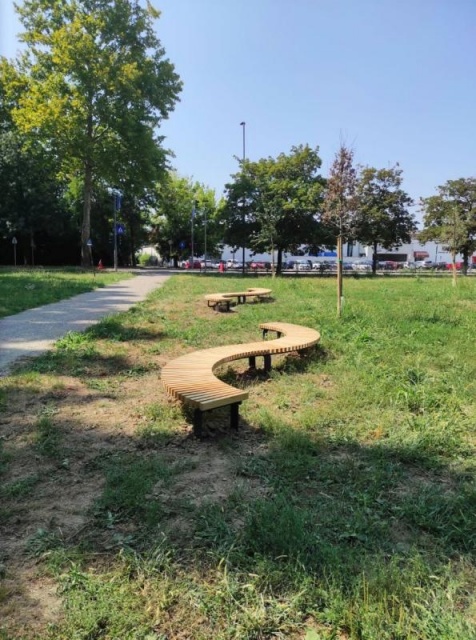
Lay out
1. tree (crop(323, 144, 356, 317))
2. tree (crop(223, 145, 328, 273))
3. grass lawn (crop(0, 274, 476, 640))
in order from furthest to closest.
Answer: tree (crop(223, 145, 328, 273)) < tree (crop(323, 144, 356, 317)) < grass lawn (crop(0, 274, 476, 640))

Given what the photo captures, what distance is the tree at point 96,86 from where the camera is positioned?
96.5 ft

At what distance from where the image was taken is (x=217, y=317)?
1047 centimetres

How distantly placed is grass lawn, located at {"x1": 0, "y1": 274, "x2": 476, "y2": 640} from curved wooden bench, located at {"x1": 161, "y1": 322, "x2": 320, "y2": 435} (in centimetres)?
30

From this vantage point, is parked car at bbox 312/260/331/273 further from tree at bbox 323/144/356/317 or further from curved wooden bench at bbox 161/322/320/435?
curved wooden bench at bbox 161/322/320/435

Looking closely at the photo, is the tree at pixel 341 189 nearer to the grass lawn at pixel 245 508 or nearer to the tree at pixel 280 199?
the grass lawn at pixel 245 508

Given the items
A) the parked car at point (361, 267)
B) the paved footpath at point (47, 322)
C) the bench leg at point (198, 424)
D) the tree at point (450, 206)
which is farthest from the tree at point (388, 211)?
the bench leg at point (198, 424)

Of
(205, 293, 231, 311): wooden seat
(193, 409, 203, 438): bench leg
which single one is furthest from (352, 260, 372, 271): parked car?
(193, 409, 203, 438): bench leg

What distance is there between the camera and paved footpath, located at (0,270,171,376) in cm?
704

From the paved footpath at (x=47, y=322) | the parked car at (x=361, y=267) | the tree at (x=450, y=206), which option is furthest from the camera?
the parked car at (x=361, y=267)

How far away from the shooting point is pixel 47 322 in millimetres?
9672

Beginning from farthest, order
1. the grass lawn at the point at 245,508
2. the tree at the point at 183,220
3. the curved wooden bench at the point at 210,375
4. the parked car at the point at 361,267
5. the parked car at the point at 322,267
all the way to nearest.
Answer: the parked car at the point at 361,267 < the tree at the point at 183,220 < the parked car at the point at 322,267 < the curved wooden bench at the point at 210,375 < the grass lawn at the point at 245,508

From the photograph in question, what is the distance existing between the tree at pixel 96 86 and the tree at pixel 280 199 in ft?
22.4

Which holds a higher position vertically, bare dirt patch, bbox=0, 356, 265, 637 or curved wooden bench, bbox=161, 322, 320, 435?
curved wooden bench, bbox=161, 322, 320, 435

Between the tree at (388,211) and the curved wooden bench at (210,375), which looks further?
the tree at (388,211)
